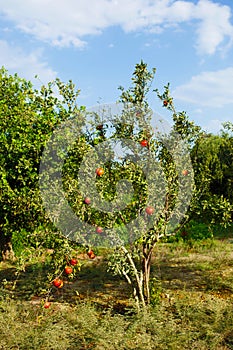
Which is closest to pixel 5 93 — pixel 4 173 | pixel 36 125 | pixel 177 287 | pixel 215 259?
pixel 36 125

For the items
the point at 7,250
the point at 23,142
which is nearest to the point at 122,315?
the point at 23,142

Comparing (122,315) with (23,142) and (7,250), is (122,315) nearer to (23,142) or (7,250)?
(23,142)

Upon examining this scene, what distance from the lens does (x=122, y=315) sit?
25.5ft

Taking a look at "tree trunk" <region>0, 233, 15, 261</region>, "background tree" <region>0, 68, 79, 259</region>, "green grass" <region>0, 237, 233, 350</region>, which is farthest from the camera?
"tree trunk" <region>0, 233, 15, 261</region>

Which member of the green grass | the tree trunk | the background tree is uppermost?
the background tree

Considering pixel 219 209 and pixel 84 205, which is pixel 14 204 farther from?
pixel 219 209

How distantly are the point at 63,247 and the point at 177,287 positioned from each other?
434 centimetres

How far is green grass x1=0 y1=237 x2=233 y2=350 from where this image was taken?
19.7ft

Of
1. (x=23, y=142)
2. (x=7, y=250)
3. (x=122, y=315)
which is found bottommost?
(x=122, y=315)

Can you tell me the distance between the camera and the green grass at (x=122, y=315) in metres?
6.01

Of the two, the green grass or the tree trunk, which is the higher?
the tree trunk

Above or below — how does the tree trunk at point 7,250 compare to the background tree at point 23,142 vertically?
below

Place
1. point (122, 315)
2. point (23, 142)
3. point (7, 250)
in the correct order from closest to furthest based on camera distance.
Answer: point (122, 315) < point (23, 142) < point (7, 250)

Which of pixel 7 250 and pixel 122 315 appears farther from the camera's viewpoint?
pixel 7 250
